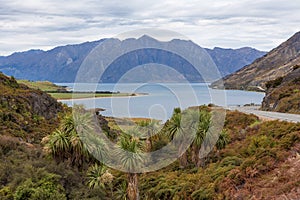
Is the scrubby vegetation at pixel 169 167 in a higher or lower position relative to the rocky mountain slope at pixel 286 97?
lower

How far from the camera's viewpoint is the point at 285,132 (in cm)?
3078

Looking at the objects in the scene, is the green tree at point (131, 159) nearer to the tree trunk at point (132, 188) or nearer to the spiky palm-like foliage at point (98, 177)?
the tree trunk at point (132, 188)

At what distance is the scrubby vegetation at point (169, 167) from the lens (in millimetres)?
25406

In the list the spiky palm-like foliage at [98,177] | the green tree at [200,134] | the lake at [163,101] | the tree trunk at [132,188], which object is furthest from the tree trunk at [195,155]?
the lake at [163,101]

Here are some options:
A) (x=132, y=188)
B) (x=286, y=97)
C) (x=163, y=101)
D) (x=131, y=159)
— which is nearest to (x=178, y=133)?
(x=131, y=159)

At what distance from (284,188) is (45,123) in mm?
67258

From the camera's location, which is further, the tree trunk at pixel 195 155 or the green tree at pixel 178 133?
the green tree at pixel 178 133

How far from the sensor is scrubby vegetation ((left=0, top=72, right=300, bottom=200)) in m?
25.4

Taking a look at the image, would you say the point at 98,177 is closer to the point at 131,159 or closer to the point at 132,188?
the point at 132,188

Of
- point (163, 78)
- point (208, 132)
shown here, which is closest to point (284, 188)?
point (208, 132)

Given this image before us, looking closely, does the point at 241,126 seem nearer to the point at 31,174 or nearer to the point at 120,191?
the point at 120,191

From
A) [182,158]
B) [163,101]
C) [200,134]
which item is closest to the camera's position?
[200,134]

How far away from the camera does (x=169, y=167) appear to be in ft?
135

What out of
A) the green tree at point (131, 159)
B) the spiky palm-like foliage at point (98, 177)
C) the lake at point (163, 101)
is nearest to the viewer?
the green tree at point (131, 159)
